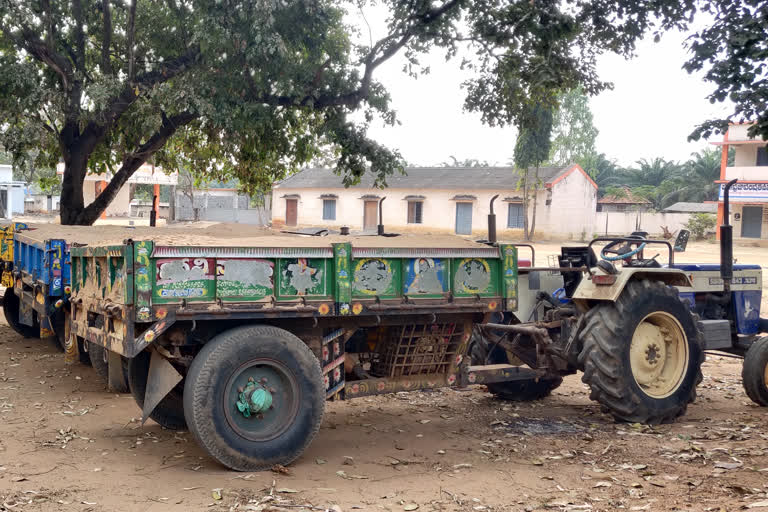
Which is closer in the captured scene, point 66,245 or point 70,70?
point 66,245

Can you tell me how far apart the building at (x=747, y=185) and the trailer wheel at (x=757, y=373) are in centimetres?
3093

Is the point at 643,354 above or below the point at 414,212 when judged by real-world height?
below

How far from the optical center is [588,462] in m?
5.91

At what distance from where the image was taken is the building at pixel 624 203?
50.5 metres

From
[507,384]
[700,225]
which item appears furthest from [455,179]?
[507,384]

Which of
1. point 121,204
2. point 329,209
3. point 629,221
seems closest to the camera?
point 629,221

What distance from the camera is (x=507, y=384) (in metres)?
8.31

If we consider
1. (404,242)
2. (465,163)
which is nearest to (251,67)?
(404,242)

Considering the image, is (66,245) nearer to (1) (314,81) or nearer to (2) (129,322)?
(2) (129,322)

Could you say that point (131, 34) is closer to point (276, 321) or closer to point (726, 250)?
point (276, 321)

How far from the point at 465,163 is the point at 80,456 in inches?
2651

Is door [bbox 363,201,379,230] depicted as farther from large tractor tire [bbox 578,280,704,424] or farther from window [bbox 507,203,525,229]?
large tractor tire [bbox 578,280,704,424]

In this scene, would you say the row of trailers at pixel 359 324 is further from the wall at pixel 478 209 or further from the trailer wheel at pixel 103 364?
the wall at pixel 478 209

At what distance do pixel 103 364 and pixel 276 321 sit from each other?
2.81m
